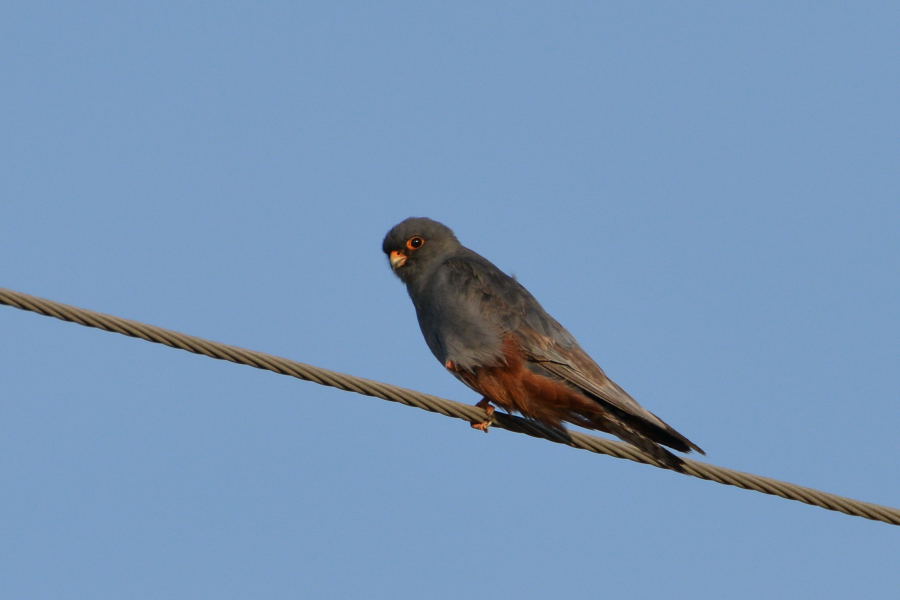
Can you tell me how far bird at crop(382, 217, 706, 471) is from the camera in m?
7.83

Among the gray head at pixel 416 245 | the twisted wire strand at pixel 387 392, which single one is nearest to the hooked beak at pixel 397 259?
the gray head at pixel 416 245

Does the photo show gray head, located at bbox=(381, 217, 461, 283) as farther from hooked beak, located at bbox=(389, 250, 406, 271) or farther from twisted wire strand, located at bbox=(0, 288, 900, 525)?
twisted wire strand, located at bbox=(0, 288, 900, 525)

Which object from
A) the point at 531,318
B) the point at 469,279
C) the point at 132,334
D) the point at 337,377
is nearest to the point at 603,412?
the point at 531,318

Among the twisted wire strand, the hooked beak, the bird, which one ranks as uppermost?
the hooked beak

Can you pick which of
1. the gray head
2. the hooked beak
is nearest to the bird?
the gray head

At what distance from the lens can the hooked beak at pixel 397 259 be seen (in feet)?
32.1

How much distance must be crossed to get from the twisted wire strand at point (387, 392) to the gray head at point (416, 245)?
2572 millimetres

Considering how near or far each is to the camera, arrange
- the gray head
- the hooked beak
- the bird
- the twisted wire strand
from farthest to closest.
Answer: the hooked beak, the gray head, the bird, the twisted wire strand

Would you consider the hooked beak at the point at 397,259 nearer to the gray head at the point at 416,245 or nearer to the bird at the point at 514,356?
the gray head at the point at 416,245

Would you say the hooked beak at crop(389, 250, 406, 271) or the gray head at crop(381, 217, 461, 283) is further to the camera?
the hooked beak at crop(389, 250, 406, 271)

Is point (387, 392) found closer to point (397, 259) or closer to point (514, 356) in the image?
point (514, 356)

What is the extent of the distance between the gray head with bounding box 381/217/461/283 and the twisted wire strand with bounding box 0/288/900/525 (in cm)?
257

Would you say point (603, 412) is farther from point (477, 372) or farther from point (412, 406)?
point (412, 406)

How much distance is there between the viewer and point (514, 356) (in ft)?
27.1
